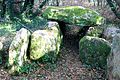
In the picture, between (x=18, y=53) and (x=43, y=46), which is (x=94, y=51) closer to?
(x=43, y=46)

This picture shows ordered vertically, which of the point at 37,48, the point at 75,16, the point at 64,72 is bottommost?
the point at 64,72

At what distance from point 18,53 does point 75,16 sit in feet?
11.3

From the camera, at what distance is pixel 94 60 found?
380 inches

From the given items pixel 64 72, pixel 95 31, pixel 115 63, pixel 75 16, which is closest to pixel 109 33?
pixel 95 31

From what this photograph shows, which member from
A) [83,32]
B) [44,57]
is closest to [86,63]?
[44,57]

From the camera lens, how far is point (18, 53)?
29.0 feet

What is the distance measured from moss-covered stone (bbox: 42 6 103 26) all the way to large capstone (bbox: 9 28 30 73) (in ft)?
8.53

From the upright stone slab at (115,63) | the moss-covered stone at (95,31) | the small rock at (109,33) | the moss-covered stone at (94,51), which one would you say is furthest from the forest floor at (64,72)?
the small rock at (109,33)

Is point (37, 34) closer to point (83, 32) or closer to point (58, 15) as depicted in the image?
point (58, 15)

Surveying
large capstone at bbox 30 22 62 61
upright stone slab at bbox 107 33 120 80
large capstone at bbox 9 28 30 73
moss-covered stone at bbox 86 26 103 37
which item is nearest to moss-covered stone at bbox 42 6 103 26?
moss-covered stone at bbox 86 26 103 37

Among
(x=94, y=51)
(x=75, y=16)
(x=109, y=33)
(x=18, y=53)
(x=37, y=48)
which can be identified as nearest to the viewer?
(x=18, y=53)

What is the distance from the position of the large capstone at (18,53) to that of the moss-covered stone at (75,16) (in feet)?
8.53

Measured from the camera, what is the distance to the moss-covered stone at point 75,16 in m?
11.0

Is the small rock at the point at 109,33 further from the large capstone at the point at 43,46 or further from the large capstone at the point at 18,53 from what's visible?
the large capstone at the point at 18,53
